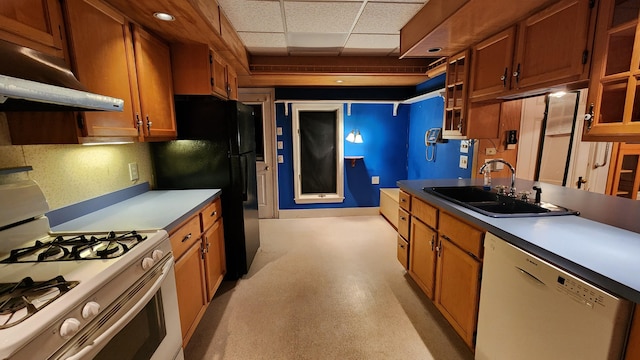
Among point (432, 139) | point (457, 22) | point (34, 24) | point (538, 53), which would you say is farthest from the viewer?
point (432, 139)

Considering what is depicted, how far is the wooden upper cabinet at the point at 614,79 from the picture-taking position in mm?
1206

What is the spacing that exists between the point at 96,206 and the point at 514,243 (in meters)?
2.44

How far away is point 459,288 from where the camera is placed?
5.77 ft

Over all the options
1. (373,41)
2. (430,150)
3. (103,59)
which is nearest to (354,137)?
(430,150)

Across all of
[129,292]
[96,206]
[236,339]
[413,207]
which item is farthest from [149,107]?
[413,207]

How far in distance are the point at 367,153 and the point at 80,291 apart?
4.10 meters

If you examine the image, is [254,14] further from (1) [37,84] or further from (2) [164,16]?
(1) [37,84]

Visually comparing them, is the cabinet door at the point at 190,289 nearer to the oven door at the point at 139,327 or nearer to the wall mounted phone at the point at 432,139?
the oven door at the point at 139,327

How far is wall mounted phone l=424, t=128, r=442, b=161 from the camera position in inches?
136

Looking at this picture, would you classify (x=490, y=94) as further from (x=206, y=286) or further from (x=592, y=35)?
(x=206, y=286)

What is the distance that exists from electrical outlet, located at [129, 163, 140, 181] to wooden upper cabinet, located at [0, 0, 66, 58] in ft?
3.55

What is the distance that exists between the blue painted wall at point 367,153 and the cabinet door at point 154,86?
2.28 meters

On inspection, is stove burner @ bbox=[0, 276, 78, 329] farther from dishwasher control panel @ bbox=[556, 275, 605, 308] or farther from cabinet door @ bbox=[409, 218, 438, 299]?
cabinet door @ bbox=[409, 218, 438, 299]

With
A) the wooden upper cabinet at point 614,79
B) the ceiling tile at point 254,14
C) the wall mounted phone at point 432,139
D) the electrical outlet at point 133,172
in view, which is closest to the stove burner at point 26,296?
the electrical outlet at point 133,172
